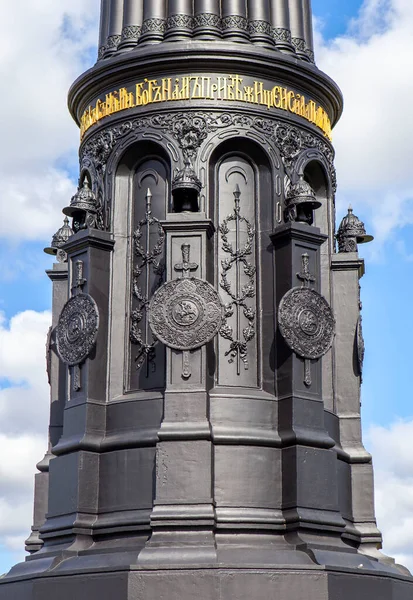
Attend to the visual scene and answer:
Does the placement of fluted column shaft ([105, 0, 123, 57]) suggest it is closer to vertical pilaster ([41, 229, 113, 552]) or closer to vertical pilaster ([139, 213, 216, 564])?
vertical pilaster ([41, 229, 113, 552])

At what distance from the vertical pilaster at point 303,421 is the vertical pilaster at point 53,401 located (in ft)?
16.9

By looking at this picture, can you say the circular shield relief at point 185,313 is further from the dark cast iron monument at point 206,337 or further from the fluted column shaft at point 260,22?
the fluted column shaft at point 260,22

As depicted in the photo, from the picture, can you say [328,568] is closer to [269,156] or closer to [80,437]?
[80,437]

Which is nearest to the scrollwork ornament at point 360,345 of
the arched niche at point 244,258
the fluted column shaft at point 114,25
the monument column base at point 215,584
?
the arched niche at point 244,258

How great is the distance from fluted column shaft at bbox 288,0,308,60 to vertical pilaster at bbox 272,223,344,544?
4.33 meters

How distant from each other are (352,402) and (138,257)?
17.2ft

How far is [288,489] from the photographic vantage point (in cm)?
2130

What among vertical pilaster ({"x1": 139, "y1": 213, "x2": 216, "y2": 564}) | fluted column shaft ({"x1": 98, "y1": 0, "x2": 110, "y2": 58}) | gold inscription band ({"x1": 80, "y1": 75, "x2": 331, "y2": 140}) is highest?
fluted column shaft ({"x1": 98, "y1": 0, "x2": 110, "y2": 58})

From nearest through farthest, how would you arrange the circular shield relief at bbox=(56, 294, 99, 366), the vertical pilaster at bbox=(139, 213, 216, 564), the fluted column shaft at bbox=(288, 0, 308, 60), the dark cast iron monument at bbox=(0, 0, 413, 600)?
the vertical pilaster at bbox=(139, 213, 216, 564), the dark cast iron monument at bbox=(0, 0, 413, 600), the circular shield relief at bbox=(56, 294, 99, 366), the fluted column shaft at bbox=(288, 0, 308, 60)

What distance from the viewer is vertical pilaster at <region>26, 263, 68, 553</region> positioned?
81.0 feet

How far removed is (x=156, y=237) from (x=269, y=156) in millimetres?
2682

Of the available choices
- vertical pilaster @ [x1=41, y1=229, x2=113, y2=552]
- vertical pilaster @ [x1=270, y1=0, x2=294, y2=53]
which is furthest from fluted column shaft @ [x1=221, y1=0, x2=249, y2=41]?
vertical pilaster @ [x1=41, y1=229, x2=113, y2=552]

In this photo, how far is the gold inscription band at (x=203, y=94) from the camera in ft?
75.6

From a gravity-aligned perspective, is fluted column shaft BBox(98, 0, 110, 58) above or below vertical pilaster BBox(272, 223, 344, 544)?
above
